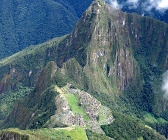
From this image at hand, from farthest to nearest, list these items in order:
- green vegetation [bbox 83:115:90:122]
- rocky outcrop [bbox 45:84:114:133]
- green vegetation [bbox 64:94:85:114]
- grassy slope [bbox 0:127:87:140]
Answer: green vegetation [bbox 64:94:85:114] → green vegetation [bbox 83:115:90:122] → rocky outcrop [bbox 45:84:114:133] → grassy slope [bbox 0:127:87:140]

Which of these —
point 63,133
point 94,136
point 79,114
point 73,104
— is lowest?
point 94,136

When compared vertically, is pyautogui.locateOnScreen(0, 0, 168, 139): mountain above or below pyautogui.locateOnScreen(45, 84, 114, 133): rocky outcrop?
above

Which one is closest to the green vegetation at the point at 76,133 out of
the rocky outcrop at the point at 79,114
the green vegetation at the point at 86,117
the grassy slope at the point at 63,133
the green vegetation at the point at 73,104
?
the grassy slope at the point at 63,133

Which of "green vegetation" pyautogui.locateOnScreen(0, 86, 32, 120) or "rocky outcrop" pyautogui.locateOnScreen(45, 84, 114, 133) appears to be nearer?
"rocky outcrop" pyautogui.locateOnScreen(45, 84, 114, 133)

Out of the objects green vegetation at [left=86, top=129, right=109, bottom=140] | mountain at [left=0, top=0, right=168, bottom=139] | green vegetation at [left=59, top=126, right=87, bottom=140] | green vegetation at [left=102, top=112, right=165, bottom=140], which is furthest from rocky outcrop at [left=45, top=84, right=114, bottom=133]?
green vegetation at [left=59, top=126, right=87, bottom=140]

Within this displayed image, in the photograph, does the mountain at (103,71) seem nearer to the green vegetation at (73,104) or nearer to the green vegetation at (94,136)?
the green vegetation at (73,104)

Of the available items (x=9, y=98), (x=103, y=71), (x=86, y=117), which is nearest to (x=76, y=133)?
(x=86, y=117)

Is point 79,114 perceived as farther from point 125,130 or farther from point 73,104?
point 125,130

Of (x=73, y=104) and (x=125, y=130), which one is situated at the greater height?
(x=73, y=104)

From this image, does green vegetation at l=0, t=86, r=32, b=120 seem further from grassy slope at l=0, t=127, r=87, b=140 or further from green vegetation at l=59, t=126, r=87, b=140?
grassy slope at l=0, t=127, r=87, b=140
